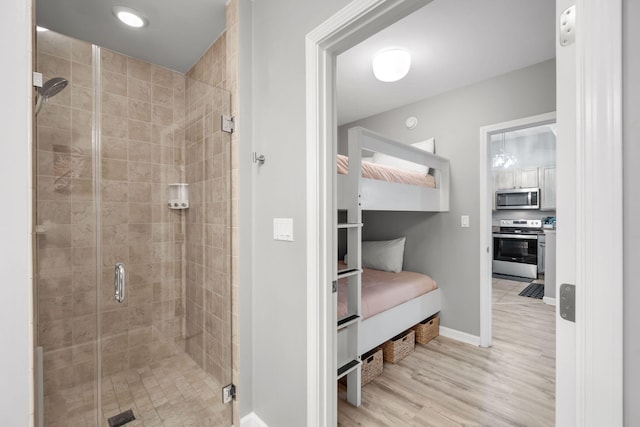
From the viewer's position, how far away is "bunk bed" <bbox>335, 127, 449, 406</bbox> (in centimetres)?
179

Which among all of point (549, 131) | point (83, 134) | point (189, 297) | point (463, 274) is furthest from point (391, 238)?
point (549, 131)

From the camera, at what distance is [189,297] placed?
158 cm

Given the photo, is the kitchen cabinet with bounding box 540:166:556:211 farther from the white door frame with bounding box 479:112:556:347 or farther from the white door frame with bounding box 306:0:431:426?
the white door frame with bounding box 306:0:431:426

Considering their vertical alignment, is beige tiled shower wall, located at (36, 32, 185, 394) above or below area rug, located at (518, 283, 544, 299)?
above

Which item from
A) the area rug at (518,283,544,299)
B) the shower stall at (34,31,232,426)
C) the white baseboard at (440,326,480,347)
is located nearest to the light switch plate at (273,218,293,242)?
the shower stall at (34,31,232,426)

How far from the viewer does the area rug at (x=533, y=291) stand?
13.6 ft

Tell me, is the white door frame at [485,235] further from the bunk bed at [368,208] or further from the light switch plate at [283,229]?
the light switch plate at [283,229]

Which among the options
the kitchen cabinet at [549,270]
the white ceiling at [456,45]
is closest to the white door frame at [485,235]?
the white ceiling at [456,45]

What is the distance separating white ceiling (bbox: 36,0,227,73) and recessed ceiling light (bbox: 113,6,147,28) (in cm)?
3

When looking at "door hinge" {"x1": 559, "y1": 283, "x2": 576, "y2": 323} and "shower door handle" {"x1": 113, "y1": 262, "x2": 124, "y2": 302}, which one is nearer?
"door hinge" {"x1": 559, "y1": 283, "x2": 576, "y2": 323}

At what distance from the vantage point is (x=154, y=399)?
1.47 metres

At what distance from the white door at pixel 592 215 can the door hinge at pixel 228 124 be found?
4.64 ft
